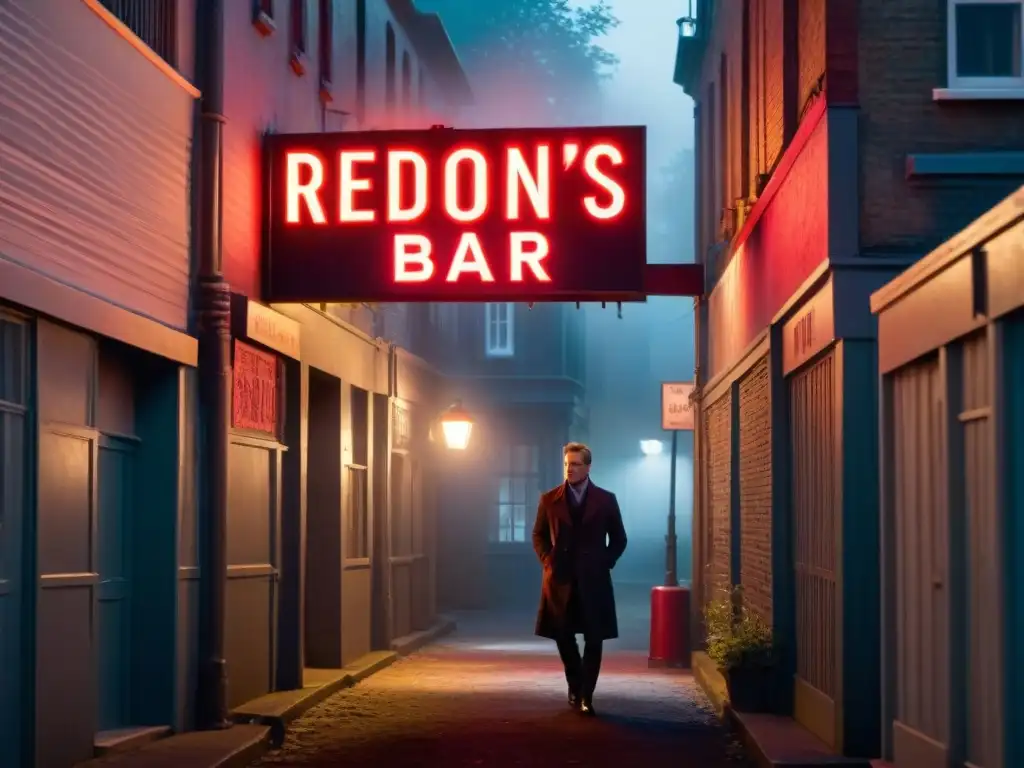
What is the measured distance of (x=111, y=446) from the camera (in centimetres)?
1138

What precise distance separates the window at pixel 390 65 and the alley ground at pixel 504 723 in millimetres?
6743

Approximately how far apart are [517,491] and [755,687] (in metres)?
20.3

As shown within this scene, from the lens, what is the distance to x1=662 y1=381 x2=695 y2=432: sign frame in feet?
74.8

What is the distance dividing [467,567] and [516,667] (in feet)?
42.5

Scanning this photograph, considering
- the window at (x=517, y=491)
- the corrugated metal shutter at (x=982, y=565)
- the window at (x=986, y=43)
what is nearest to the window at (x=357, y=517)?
the window at (x=986, y=43)

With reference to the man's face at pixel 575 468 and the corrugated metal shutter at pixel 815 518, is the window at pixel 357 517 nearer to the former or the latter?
the man's face at pixel 575 468

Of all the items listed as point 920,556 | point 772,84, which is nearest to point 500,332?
point 772,84

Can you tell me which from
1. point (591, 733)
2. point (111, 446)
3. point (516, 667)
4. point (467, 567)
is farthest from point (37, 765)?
point (467, 567)

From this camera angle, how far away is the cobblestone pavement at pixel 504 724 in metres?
11.4

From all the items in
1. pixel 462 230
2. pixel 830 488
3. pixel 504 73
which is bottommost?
pixel 830 488

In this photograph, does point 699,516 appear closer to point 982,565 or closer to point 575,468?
point 575,468

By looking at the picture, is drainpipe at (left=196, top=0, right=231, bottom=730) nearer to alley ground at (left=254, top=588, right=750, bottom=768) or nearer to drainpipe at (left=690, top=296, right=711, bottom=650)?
alley ground at (left=254, top=588, right=750, bottom=768)

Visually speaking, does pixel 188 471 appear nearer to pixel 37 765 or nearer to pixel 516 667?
pixel 37 765

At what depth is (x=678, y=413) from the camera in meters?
23.0
